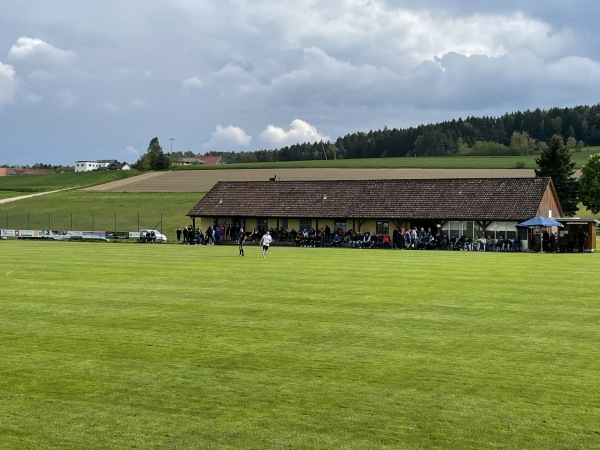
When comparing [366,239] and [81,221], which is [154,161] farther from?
[366,239]

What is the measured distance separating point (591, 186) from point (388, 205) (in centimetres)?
3515

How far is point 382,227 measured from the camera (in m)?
62.2

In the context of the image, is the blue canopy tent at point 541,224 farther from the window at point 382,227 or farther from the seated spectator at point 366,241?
the window at point 382,227

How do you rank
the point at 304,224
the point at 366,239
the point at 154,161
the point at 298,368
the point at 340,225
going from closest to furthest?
1. the point at 298,368
2. the point at 366,239
3. the point at 340,225
4. the point at 304,224
5. the point at 154,161

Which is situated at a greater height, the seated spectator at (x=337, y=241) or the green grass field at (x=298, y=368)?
the seated spectator at (x=337, y=241)

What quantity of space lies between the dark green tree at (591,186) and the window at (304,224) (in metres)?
37.6

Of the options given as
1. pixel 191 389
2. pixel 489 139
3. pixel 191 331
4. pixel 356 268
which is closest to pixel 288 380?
pixel 191 389

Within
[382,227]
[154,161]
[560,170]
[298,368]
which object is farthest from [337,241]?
[154,161]

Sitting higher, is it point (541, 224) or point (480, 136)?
point (480, 136)

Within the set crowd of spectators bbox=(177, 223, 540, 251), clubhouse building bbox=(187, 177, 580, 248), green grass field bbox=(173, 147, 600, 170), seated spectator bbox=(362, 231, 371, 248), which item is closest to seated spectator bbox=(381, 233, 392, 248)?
crowd of spectators bbox=(177, 223, 540, 251)

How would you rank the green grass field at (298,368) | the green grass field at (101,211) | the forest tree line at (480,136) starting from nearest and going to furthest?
the green grass field at (298,368) → the green grass field at (101,211) → the forest tree line at (480,136)

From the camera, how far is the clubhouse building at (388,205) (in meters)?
57.9

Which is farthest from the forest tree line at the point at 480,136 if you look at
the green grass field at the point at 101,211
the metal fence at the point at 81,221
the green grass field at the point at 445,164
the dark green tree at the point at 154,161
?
the metal fence at the point at 81,221

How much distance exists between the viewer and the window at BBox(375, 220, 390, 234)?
6197 centimetres
